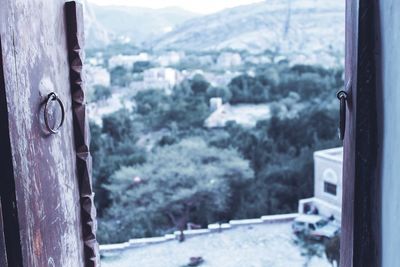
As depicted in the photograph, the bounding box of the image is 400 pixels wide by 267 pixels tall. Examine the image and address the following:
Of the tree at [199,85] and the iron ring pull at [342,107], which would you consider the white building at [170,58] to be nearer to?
the tree at [199,85]

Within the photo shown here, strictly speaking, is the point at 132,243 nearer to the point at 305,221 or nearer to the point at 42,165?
the point at 305,221

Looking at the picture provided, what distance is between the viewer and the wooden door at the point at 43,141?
957 mm

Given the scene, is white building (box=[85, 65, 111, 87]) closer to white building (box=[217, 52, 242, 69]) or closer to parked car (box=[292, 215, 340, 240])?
white building (box=[217, 52, 242, 69])

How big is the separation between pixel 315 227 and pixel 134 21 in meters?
17.4

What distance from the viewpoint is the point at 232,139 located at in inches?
462

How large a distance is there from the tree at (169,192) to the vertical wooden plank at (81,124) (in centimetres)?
795

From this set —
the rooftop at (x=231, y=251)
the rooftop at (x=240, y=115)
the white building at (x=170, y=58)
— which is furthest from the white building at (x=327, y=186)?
the white building at (x=170, y=58)

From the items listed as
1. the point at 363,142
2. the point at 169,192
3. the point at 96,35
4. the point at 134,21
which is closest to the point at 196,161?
the point at 169,192

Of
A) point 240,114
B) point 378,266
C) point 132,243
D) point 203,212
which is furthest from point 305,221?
point 378,266

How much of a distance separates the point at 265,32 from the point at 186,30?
3.58 m

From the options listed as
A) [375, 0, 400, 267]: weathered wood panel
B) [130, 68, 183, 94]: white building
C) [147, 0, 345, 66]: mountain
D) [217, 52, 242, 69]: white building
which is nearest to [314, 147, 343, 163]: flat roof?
[130, 68, 183, 94]: white building

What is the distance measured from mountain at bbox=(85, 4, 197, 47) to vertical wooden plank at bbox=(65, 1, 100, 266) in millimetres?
21964

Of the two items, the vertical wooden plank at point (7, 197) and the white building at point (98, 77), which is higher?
the vertical wooden plank at point (7, 197)

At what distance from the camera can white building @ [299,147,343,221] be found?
8367 millimetres
